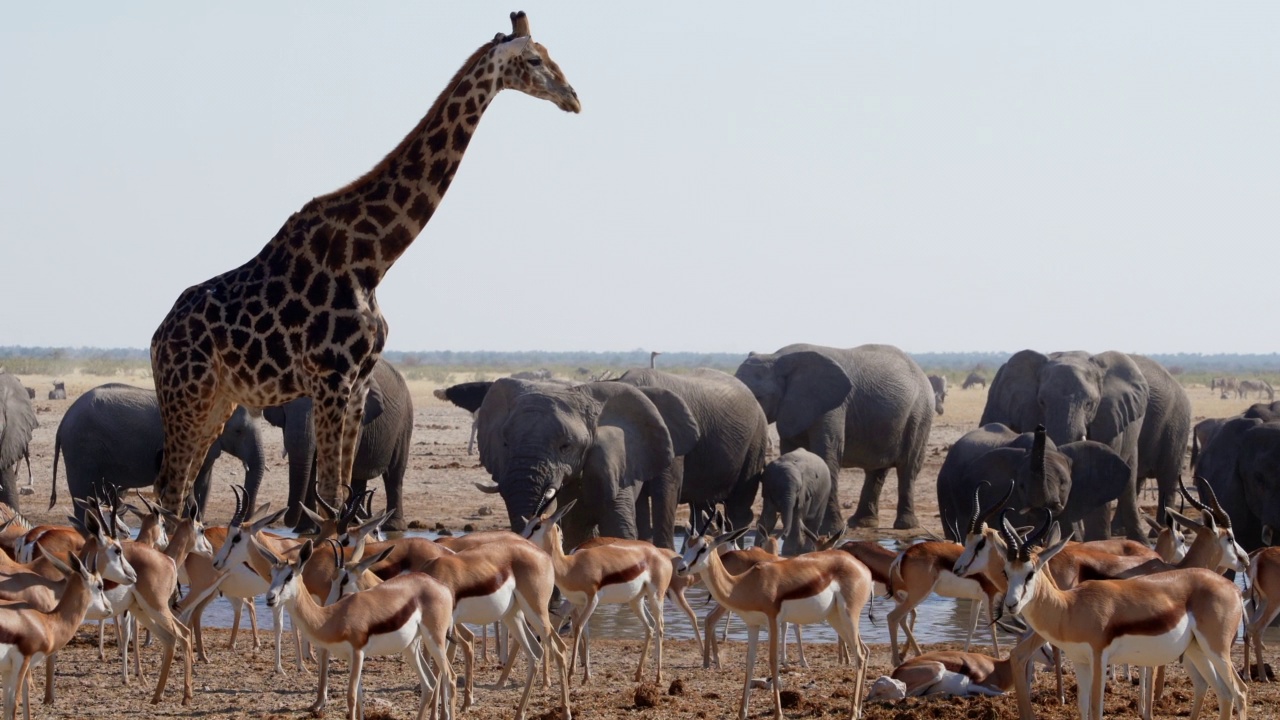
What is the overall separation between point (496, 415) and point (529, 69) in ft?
25.2

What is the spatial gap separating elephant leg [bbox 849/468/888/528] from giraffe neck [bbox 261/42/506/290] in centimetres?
1385

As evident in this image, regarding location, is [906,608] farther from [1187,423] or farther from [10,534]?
[1187,423]

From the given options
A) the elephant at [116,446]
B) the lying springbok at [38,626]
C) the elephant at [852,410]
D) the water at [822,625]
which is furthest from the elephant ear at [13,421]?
the lying springbok at [38,626]

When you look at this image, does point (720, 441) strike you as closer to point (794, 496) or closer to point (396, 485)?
point (794, 496)

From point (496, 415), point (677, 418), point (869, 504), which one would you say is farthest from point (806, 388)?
point (496, 415)

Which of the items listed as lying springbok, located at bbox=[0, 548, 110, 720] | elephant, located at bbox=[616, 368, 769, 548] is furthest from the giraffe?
elephant, located at bbox=[616, 368, 769, 548]

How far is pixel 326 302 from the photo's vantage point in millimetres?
10297

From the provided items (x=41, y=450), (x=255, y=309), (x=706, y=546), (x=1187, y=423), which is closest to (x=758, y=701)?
(x=706, y=546)

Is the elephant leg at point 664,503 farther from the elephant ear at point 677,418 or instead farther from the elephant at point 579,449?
the elephant ear at point 677,418

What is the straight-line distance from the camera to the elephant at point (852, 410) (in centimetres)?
2314

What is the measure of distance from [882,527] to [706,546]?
44.1ft

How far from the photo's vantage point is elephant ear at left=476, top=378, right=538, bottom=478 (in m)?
17.2

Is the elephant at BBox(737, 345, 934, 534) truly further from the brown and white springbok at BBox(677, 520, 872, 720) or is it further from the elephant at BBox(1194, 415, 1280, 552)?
the brown and white springbok at BBox(677, 520, 872, 720)

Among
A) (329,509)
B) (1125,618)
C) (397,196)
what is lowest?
(1125,618)
